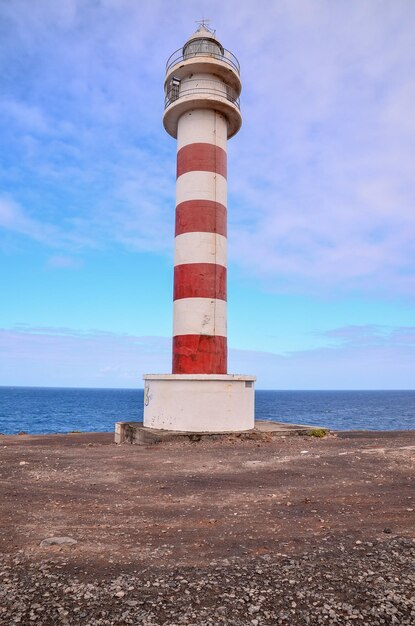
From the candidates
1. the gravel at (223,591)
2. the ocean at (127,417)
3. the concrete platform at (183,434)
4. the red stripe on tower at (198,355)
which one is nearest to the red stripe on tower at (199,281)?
the red stripe on tower at (198,355)

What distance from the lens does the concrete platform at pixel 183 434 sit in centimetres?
1414

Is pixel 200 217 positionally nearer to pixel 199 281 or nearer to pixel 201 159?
pixel 201 159

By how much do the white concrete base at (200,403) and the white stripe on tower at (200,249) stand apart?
88 cm

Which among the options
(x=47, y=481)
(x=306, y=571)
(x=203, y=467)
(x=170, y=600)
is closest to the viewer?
(x=170, y=600)

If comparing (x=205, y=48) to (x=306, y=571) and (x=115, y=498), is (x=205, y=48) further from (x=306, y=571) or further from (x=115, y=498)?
(x=306, y=571)

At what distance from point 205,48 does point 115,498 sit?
17371mm

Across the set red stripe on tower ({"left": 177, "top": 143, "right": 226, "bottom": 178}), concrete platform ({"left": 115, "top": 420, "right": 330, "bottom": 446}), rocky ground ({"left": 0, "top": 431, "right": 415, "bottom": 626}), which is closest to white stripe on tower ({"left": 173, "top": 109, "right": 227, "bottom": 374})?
red stripe on tower ({"left": 177, "top": 143, "right": 226, "bottom": 178})

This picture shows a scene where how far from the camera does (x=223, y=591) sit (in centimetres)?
429

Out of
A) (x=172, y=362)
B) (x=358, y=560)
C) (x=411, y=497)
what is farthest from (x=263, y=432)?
(x=358, y=560)

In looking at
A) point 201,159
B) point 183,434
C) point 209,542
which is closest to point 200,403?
point 183,434

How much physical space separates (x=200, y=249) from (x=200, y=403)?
548 cm

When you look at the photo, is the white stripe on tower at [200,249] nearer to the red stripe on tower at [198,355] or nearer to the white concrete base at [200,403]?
the red stripe on tower at [198,355]

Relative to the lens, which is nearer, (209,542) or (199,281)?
(209,542)

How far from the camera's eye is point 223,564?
4.91 meters
